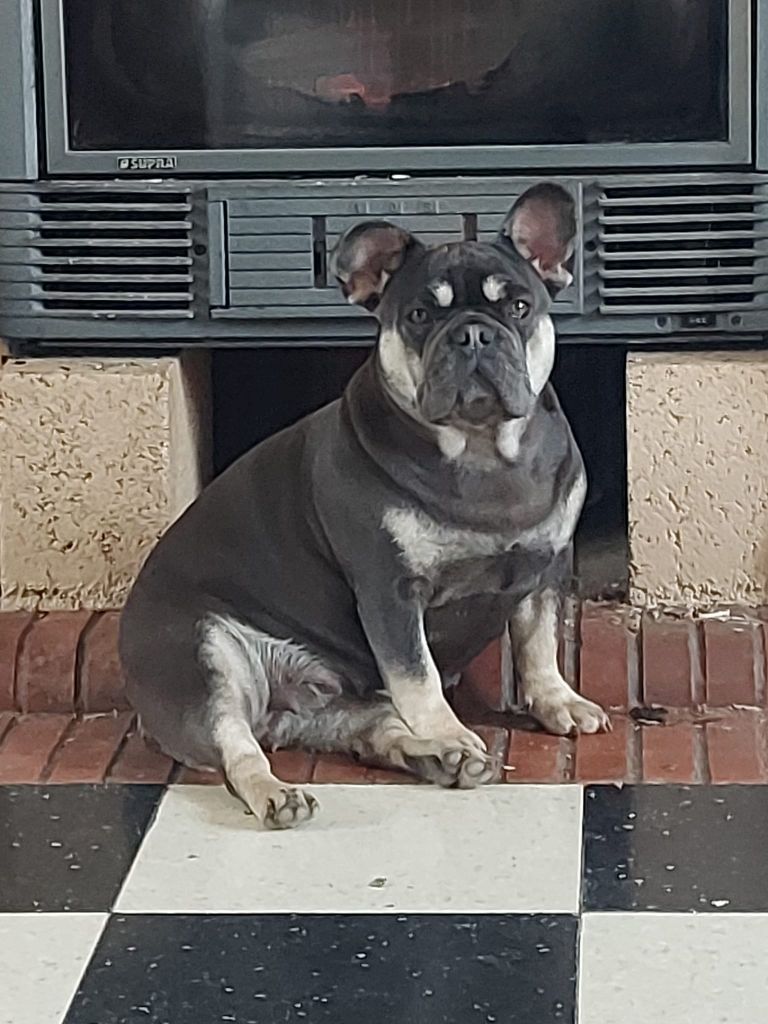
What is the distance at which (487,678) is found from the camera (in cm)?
238

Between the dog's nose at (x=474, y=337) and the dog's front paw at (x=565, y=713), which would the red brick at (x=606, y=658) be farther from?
the dog's nose at (x=474, y=337)

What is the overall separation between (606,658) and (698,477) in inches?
10.5

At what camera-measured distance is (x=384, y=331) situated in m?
2.09

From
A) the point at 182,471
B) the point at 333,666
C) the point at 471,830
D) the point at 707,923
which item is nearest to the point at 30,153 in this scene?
the point at 182,471

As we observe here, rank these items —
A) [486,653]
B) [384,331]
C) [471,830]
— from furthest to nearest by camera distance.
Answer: [486,653] → [384,331] → [471,830]

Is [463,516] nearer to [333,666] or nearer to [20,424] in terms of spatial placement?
[333,666]

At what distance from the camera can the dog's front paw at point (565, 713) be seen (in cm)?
222

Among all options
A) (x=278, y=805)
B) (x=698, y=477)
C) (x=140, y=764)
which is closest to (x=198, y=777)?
(x=140, y=764)

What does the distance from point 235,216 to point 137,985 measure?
1091 millimetres

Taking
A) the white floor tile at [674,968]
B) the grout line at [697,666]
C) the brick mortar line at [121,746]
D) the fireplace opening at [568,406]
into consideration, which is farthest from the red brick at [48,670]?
the white floor tile at [674,968]

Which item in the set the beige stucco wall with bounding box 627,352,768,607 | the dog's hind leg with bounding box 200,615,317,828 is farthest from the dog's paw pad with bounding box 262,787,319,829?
the beige stucco wall with bounding box 627,352,768,607

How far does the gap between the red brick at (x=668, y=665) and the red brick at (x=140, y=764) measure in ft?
1.94

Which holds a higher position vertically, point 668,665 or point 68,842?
point 668,665

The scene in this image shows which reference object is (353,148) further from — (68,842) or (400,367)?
(68,842)
